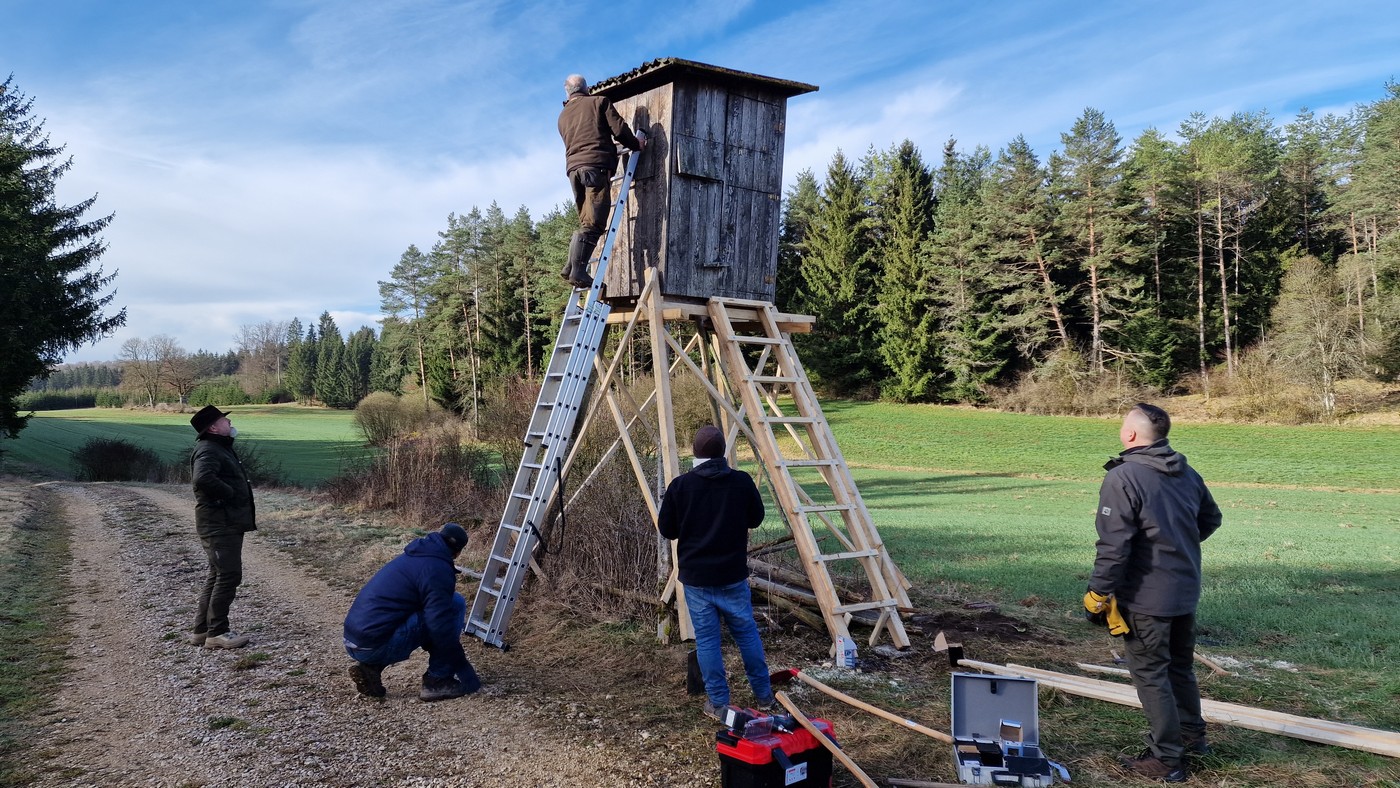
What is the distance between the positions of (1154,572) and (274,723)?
5803 mm

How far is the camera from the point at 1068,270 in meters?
49.2

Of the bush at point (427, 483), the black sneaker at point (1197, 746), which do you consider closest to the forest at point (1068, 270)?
the bush at point (427, 483)

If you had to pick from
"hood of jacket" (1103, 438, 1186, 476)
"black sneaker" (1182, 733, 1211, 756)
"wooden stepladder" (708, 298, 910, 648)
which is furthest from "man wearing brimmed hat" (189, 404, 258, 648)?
"black sneaker" (1182, 733, 1211, 756)

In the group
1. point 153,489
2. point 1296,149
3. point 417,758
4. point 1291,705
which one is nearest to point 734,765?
point 417,758

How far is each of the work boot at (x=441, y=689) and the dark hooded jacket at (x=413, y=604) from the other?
136 mm

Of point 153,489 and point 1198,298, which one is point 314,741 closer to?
point 153,489

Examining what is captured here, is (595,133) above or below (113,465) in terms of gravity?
above

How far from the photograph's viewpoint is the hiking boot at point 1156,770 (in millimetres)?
4656

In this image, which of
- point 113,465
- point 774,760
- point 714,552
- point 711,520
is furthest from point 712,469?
point 113,465

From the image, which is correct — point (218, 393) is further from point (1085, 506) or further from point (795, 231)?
point (1085, 506)

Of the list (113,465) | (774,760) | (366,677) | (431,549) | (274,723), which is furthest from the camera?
(113,465)

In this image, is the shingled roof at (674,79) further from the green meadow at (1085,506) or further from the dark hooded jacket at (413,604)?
the green meadow at (1085,506)

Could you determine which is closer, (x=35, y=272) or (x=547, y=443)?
(x=547, y=443)

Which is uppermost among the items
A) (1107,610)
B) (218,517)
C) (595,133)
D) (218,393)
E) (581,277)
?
(595,133)
